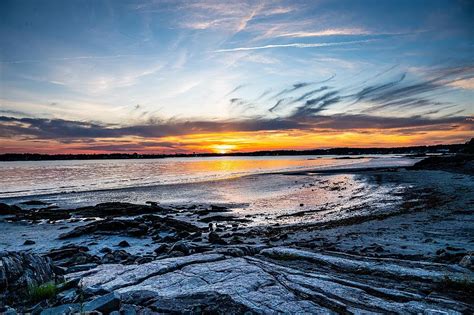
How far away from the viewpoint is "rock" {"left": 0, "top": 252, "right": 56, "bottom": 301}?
630cm

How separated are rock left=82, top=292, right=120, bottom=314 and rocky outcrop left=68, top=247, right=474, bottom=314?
0.69ft

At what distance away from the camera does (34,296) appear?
5.96 m

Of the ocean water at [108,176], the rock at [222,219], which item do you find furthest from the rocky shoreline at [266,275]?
the ocean water at [108,176]

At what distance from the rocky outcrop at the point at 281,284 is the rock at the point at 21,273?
0.72m

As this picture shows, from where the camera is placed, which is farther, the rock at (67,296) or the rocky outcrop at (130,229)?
the rocky outcrop at (130,229)

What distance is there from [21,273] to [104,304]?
3077 millimetres

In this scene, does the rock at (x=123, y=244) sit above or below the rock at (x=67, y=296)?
below

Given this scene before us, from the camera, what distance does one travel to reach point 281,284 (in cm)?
602

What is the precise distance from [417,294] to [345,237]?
20.1ft

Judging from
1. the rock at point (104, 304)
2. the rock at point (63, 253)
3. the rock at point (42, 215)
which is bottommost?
the rock at point (42, 215)

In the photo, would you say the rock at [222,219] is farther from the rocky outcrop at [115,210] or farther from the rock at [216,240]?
the rock at [216,240]

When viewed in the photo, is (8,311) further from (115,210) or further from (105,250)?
(115,210)

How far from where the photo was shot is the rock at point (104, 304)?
16.8ft

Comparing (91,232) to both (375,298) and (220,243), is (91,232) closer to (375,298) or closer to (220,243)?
(220,243)
